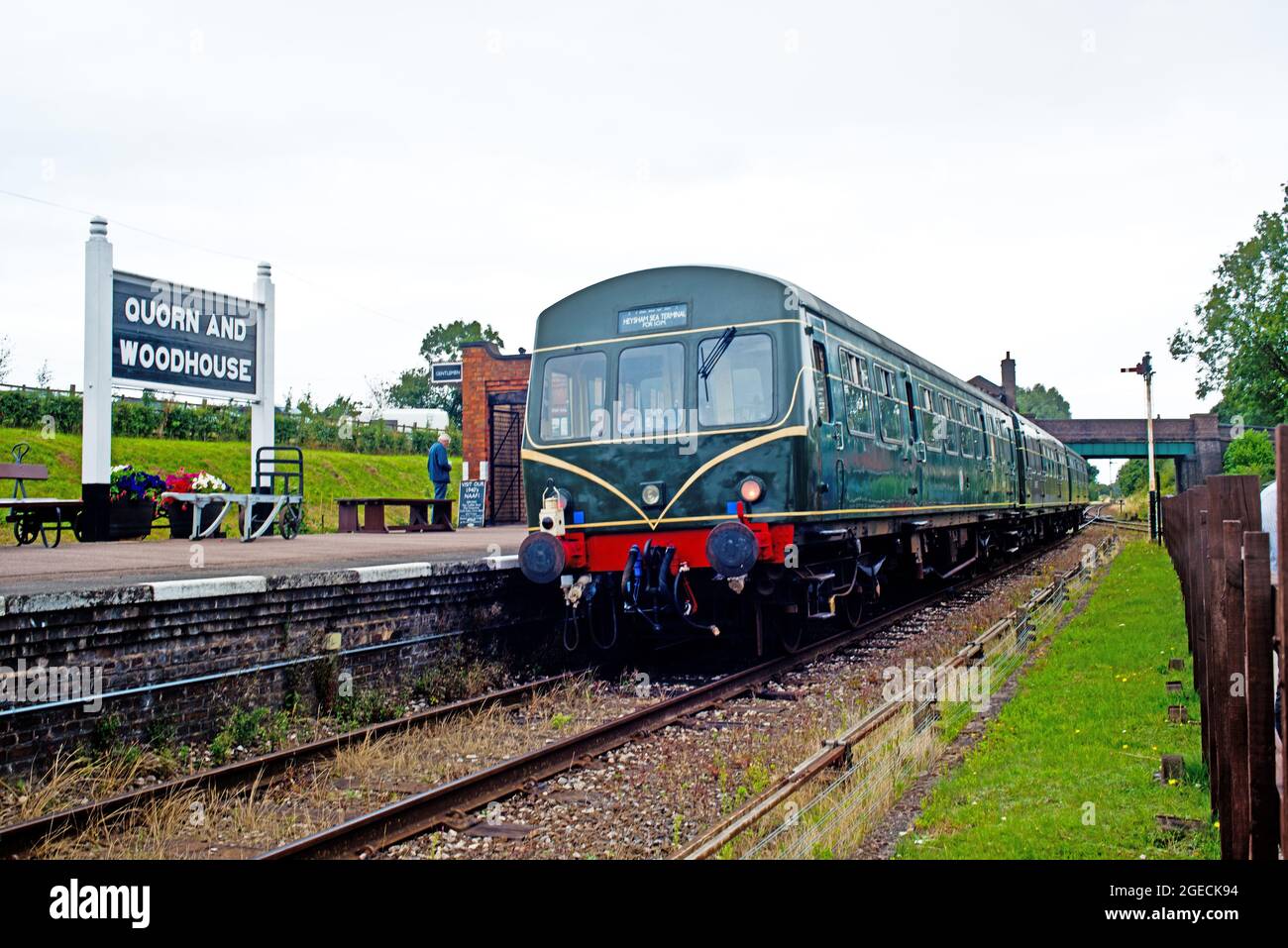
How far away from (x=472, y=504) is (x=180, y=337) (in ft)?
26.2

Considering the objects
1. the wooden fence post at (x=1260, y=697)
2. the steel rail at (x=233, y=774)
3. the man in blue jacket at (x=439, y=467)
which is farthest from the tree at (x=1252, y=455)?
the wooden fence post at (x=1260, y=697)

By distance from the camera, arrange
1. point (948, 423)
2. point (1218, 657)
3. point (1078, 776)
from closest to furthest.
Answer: point (1218, 657) < point (1078, 776) < point (948, 423)

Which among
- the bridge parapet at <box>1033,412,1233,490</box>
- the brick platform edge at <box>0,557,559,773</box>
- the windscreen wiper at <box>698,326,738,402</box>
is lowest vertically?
the brick platform edge at <box>0,557,559,773</box>

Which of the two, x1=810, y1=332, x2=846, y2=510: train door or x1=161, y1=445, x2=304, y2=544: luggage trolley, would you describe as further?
x1=161, y1=445, x2=304, y2=544: luggage trolley

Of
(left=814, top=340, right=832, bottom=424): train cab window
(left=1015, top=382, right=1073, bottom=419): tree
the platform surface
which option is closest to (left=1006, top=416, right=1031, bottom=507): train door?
the platform surface

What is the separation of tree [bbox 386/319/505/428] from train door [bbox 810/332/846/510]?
56.3 m

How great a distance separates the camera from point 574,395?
9328 millimetres

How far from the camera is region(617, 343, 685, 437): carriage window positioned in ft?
29.1

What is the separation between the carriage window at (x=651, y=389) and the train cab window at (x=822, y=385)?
1.13m

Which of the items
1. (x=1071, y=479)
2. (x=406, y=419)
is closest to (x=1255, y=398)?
(x=1071, y=479)

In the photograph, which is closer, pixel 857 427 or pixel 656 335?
pixel 656 335

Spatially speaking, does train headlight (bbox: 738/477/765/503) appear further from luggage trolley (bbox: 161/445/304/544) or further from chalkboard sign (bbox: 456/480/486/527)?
chalkboard sign (bbox: 456/480/486/527)

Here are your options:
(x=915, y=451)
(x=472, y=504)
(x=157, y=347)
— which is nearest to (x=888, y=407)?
(x=915, y=451)

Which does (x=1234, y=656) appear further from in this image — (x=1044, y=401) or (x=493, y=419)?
(x=1044, y=401)
